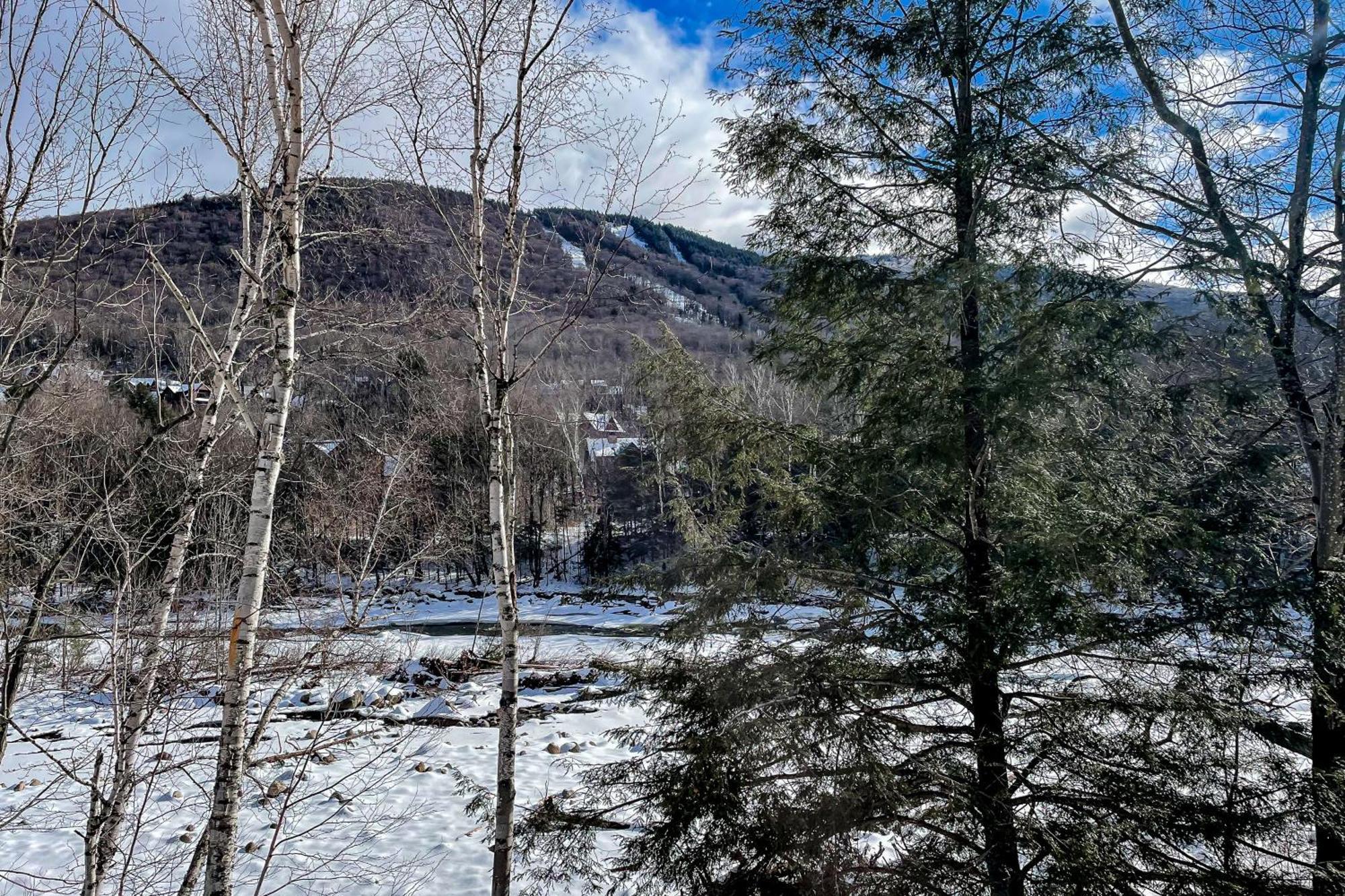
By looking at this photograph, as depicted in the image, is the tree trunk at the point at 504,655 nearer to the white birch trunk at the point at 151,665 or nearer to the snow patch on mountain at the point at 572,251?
the snow patch on mountain at the point at 572,251

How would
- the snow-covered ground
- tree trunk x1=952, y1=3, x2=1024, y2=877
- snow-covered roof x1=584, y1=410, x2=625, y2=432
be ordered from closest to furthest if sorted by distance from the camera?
1. tree trunk x1=952, y1=3, x2=1024, y2=877
2. the snow-covered ground
3. snow-covered roof x1=584, y1=410, x2=625, y2=432

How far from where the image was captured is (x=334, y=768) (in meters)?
9.50

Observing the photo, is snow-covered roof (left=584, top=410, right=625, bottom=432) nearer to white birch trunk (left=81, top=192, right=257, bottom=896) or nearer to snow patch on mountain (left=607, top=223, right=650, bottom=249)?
snow patch on mountain (left=607, top=223, right=650, bottom=249)

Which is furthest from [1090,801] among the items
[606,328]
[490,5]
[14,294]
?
[14,294]

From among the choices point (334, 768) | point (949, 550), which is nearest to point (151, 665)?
point (949, 550)

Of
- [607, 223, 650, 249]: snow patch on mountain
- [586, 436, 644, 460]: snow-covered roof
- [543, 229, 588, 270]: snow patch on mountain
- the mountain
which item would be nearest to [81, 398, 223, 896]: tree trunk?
the mountain

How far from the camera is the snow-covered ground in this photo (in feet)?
18.3

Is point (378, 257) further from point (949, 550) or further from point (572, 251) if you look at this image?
point (949, 550)

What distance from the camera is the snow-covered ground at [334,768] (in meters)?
5.59

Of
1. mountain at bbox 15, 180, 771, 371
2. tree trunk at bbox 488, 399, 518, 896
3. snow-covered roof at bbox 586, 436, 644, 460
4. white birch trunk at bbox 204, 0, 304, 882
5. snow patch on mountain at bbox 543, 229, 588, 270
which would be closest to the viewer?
white birch trunk at bbox 204, 0, 304, 882

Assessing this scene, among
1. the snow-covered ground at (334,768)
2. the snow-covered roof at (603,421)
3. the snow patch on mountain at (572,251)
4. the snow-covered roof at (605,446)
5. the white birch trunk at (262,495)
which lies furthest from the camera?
the snow-covered roof at (605,446)

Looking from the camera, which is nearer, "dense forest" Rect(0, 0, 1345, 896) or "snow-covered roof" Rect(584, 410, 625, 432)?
"dense forest" Rect(0, 0, 1345, 896)

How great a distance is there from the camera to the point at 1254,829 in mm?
3520

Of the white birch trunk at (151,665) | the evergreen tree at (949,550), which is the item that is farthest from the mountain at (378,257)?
the evergreen tree at (949,550)
